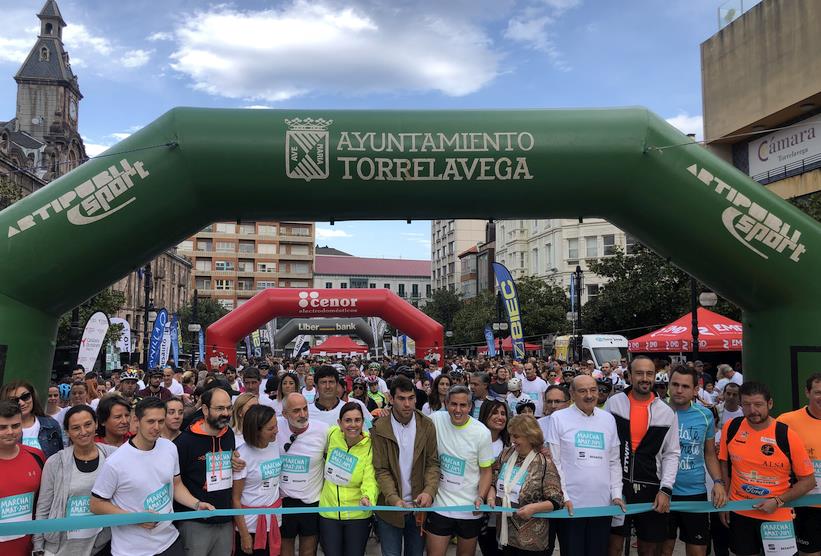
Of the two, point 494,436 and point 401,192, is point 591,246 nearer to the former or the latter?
point 401,192

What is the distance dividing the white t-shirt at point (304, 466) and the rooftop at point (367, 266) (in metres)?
95.9

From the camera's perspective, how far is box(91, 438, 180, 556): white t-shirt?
4199 millimetres

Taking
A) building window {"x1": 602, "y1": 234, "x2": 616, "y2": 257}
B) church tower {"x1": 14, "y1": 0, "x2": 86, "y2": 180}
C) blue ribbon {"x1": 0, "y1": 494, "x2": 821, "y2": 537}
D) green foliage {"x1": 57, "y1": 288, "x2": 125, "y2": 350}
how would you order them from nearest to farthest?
blue ribbon {"x1": 0, "y1": 494, "x2": 821, "y2": 537}, green foliage {"x1": 57, "y1": 288, "x2": 125, "y2": 350}, building window {"x1": 602, "y1": 234, "x2": 616, "y2": 257}, church tower {"x1": 14, "y1": 0, "x2": 86, "y2": 180}

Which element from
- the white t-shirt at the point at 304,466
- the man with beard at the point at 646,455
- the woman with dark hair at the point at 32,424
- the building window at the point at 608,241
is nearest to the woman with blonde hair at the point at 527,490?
the man with beard at the point at 646,455

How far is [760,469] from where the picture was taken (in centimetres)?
502

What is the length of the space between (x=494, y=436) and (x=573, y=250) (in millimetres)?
44814

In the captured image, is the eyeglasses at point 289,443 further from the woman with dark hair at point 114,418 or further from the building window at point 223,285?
the building window at point 223,285

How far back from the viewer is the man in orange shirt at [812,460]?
5.07 meters

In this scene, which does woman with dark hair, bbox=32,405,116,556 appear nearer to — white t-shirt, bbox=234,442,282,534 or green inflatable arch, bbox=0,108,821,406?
white t-shirt, bbox=234,442,282,534

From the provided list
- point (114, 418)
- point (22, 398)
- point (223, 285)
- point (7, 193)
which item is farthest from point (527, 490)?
point (223, 285)

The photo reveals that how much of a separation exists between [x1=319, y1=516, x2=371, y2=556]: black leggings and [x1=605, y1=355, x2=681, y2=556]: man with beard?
198 centimetres

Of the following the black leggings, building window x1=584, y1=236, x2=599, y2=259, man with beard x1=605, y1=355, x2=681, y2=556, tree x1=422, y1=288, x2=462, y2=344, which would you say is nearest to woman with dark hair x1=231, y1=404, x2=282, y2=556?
the black leggings

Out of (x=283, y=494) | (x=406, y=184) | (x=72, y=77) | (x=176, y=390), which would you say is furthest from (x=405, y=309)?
(x=72, y=77)

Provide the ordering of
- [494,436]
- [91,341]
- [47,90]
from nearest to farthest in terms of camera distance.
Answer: [494,436]
[91,341]
[47,90]
